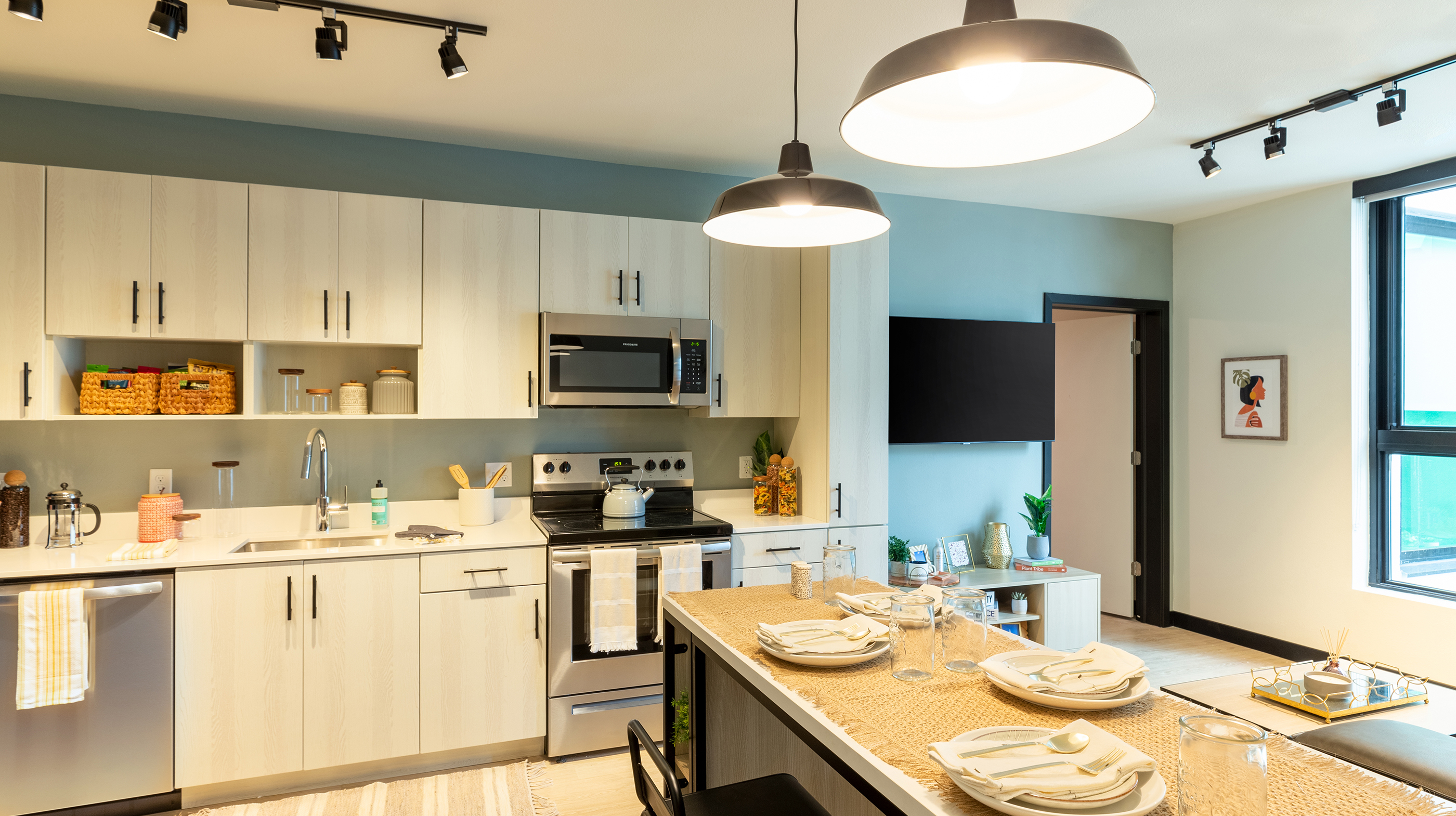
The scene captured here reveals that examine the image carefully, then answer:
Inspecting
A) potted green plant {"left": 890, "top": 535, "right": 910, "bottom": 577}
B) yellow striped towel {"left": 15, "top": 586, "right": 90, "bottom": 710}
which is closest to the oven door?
potted green plant {"left": 890, "top": 535, "right": 910, "bottom": 577}

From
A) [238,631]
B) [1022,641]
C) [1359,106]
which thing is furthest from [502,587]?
[1359,106]

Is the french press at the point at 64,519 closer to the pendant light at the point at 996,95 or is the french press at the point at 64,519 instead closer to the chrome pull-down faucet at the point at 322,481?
the chrome pull-down faucet at the point at 322,481

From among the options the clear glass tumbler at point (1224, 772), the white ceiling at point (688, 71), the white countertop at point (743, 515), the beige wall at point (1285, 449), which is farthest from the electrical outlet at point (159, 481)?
the beige wall at point (1285, 449)

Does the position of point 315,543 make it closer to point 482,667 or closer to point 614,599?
point 482,667

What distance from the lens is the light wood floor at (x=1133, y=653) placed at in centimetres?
289

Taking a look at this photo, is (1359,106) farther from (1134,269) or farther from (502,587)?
(502,587)

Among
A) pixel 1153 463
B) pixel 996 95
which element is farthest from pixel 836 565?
pixel 1153 463

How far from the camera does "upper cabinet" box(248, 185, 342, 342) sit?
309cm

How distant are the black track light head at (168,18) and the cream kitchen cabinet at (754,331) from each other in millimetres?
2115

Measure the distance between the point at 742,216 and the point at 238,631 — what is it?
7.68ft

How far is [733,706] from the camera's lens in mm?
2309

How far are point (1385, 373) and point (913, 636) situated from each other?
3.83 m

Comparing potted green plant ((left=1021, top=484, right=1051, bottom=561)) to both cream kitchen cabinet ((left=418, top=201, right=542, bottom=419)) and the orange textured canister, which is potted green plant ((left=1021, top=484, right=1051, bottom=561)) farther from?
the orange textured canister

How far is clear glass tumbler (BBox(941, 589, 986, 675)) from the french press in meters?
3.08
